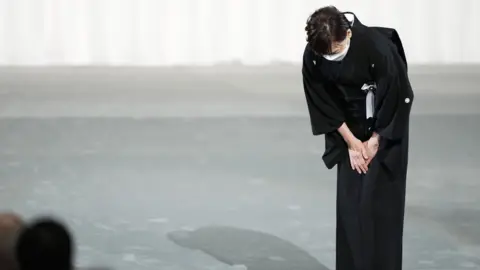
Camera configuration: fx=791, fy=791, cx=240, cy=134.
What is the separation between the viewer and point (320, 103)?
75.9 inches

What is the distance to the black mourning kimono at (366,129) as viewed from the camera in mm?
1870

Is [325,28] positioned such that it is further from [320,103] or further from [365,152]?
[365,152]

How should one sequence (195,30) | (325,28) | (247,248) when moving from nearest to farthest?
(325,28)
(247,248)
(195,30)

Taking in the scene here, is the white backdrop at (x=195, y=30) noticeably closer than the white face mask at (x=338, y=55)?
No

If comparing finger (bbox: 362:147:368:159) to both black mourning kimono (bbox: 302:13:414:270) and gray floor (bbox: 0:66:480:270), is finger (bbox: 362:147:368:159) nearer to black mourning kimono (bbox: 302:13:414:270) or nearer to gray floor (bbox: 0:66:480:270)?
black mourning kimono (bbox: 302:13:414:270)

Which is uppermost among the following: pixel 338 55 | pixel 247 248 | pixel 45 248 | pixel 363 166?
pixel 338 55

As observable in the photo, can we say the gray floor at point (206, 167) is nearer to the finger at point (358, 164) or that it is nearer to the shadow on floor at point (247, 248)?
the shadow on floor at point (247, 248)

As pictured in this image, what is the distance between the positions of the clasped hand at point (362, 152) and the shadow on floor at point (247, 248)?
0.47 meters

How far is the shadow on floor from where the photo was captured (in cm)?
230

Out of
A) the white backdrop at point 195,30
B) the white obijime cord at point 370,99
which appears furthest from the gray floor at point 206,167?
the white obijime cord at point 370,99

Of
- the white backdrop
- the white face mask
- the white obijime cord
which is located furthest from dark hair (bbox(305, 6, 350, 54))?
the white backdrop

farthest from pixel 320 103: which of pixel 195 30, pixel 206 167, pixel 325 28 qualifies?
pixel 195 30

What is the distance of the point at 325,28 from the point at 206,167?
1.73 m

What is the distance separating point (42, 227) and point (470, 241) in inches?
67.1
